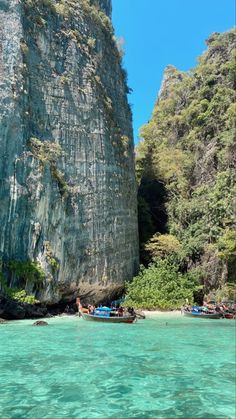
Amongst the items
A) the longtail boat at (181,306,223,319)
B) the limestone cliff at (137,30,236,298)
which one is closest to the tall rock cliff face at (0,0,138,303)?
the limestone cliff at (137,30,236,298)

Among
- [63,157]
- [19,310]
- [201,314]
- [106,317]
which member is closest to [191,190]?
[63,157]

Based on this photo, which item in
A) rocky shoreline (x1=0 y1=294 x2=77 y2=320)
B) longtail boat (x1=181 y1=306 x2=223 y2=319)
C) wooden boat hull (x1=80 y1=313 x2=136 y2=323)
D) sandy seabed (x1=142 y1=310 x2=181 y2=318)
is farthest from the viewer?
sandy seabed (x1=142 y1=310 x2=181 y2=318)

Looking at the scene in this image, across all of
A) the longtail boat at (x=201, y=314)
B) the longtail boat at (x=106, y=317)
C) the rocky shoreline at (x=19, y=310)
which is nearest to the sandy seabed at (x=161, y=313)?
the longtail boat at (x=201, y=314)

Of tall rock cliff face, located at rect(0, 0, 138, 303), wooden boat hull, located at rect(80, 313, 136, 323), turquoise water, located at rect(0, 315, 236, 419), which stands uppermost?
tall rock cliff face, located at rect(0, 0, 138, 303)

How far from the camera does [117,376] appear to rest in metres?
9.22

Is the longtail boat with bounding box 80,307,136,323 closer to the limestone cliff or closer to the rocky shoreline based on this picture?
the rocky shoreline

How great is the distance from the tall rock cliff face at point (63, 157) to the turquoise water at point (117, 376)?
8873 millimetres

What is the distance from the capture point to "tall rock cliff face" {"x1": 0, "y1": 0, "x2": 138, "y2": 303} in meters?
24.1

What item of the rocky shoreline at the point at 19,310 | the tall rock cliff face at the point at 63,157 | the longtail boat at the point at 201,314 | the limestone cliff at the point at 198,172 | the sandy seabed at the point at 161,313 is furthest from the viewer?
the limestone cliff at the point at 198,172

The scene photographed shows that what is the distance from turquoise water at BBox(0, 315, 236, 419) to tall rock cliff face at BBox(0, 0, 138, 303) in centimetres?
887

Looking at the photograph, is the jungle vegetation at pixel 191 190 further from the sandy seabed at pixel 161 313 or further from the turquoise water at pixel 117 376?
the turquoise water at pixel 117 376

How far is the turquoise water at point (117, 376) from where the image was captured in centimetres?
711

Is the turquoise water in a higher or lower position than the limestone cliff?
lower

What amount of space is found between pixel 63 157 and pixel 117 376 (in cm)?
1929
